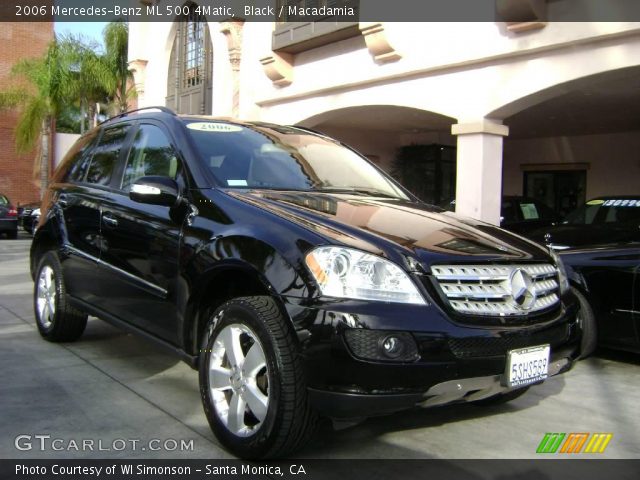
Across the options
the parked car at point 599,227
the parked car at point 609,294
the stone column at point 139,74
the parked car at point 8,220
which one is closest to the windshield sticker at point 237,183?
the parked car at point 609,294

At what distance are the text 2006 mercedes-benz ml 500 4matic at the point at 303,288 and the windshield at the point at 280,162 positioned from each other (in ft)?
0.05

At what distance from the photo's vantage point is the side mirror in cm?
A: 384

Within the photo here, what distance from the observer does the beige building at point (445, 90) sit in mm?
9078

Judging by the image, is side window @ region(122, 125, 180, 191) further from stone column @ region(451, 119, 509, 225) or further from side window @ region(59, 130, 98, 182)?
stone column @ region(451, 119, 509, 225)

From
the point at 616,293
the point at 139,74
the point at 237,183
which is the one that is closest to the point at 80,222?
the point at 237,183

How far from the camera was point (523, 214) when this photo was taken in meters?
11.6

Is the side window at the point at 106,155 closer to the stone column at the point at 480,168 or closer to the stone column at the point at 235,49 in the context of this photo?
the stone column at the point at 480,168

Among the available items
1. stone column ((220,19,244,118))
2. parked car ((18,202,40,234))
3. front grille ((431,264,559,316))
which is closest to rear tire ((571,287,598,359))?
front grille ((431,264,559,316))

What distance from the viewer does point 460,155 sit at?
10047 millimetres

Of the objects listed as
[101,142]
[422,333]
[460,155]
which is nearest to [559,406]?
[422,333]

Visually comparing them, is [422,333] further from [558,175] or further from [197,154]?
[558,175]

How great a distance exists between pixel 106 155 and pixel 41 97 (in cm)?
2103

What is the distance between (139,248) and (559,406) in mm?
2934

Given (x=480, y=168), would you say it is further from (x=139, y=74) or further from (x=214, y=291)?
(x=139, y=74)
